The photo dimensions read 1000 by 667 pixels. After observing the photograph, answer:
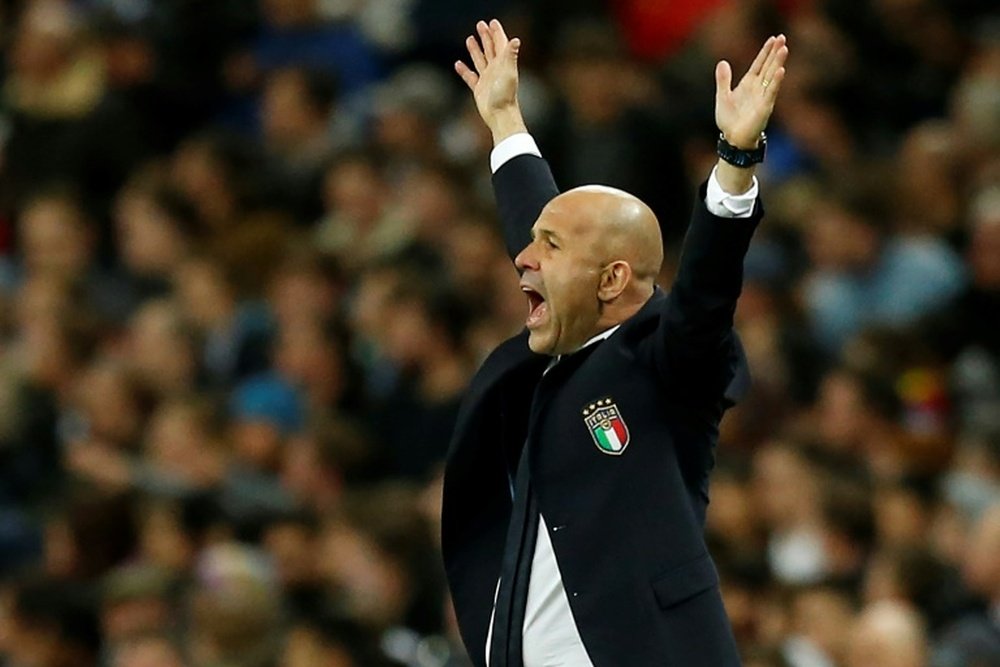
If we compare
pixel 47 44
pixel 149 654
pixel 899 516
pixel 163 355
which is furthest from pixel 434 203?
pixel 899 516

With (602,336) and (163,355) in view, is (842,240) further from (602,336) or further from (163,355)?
(602,336)

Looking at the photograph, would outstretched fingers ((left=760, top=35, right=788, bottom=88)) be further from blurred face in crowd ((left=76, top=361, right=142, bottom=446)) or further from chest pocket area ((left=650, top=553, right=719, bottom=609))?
blurred face in crowd ((left=76, top=361, right=142, bottom=446))

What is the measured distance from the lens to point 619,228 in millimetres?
4324

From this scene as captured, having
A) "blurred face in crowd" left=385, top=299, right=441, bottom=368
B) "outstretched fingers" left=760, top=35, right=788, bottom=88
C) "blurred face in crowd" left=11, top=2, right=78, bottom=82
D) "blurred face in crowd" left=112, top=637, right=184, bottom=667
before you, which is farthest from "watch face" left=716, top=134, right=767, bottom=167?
"blurred face in crowd" left=11, top=2, right=78, bottom=82

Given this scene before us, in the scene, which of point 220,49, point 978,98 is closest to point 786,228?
point 978,98

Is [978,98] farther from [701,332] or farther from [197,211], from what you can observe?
[701,332]

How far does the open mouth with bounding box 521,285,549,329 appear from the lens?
14.4ft

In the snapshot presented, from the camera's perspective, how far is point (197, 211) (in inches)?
412

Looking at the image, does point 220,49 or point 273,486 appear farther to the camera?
point 220,49

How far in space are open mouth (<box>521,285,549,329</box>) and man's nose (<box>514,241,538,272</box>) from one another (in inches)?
1.5

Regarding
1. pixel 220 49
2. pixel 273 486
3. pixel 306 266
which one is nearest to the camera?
pixel 273 486

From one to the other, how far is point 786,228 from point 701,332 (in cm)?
Result: 478

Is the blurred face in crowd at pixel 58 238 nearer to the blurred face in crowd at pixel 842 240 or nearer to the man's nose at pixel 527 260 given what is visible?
the blurred face in crowd at pixel 842 240

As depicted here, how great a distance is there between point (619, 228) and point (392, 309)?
15.2 feet
